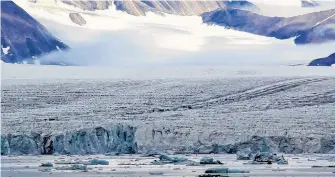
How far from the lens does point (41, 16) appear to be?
123ft

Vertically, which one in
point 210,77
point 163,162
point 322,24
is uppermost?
point 322,24

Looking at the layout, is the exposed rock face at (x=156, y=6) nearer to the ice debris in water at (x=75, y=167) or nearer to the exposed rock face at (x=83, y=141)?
the exposed rock face at (x=83, y=141)

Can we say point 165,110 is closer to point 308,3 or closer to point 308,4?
point 308,4

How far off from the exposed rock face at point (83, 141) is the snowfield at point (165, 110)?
15 millimetres

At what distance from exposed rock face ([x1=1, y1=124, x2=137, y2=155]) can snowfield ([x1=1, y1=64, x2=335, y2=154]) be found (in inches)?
0.6

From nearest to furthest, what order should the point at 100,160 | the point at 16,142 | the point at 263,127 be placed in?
the point at 100,160 < the point at 16,142 < the point at 263,127

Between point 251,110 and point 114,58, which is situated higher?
point 114,58

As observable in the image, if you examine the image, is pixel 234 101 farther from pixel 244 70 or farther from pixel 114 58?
pixel 114 58

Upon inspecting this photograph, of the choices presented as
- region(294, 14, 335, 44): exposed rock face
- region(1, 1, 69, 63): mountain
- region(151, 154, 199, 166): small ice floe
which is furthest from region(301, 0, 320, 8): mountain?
region(151, 154, 199, 166): small ice floe

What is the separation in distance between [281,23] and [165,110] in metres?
16.2

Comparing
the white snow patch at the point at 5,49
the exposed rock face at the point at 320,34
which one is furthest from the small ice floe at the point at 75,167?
the exposed rock face at the point at 320,34

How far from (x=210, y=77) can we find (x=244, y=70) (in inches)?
67.9

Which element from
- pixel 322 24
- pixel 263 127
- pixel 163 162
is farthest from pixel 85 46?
pixel 163 162

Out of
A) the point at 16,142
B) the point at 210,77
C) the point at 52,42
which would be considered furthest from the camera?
the point at 52,42
